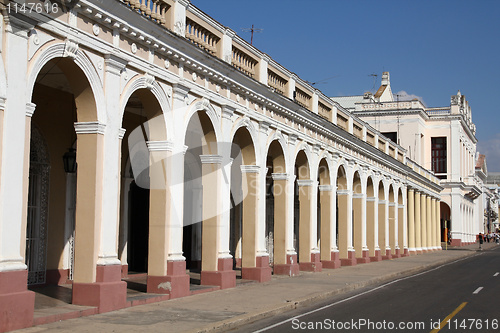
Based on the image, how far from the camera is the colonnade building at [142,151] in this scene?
403 inches

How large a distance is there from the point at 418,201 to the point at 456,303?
108ft

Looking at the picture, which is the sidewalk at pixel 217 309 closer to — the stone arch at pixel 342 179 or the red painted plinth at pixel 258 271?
the red painted plinth at pixel 258 271

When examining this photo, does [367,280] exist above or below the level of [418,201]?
below

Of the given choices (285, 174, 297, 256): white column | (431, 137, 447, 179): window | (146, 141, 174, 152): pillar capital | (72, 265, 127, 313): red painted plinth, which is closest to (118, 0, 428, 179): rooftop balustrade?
(146, 141, 174, 152): pillar capital

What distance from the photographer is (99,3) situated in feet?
38.8

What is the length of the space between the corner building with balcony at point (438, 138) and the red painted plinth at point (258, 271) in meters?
43.7

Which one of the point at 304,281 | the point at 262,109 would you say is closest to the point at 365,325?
the point at 304,281

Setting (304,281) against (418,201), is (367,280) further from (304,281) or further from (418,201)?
(418,201)

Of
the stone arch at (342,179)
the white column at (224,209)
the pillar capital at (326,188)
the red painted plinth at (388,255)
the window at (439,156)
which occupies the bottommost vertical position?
the red painted plinth at (388,255)

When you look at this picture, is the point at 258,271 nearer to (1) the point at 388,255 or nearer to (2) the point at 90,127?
(2) the point at 90,127

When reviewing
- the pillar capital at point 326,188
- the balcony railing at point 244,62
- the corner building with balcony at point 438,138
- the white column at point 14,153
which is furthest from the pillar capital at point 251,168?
the corner building with balcony at point 438,138

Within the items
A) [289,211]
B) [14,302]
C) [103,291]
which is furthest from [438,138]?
[14,302]

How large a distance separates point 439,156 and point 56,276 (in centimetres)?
5709

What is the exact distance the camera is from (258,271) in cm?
1948
